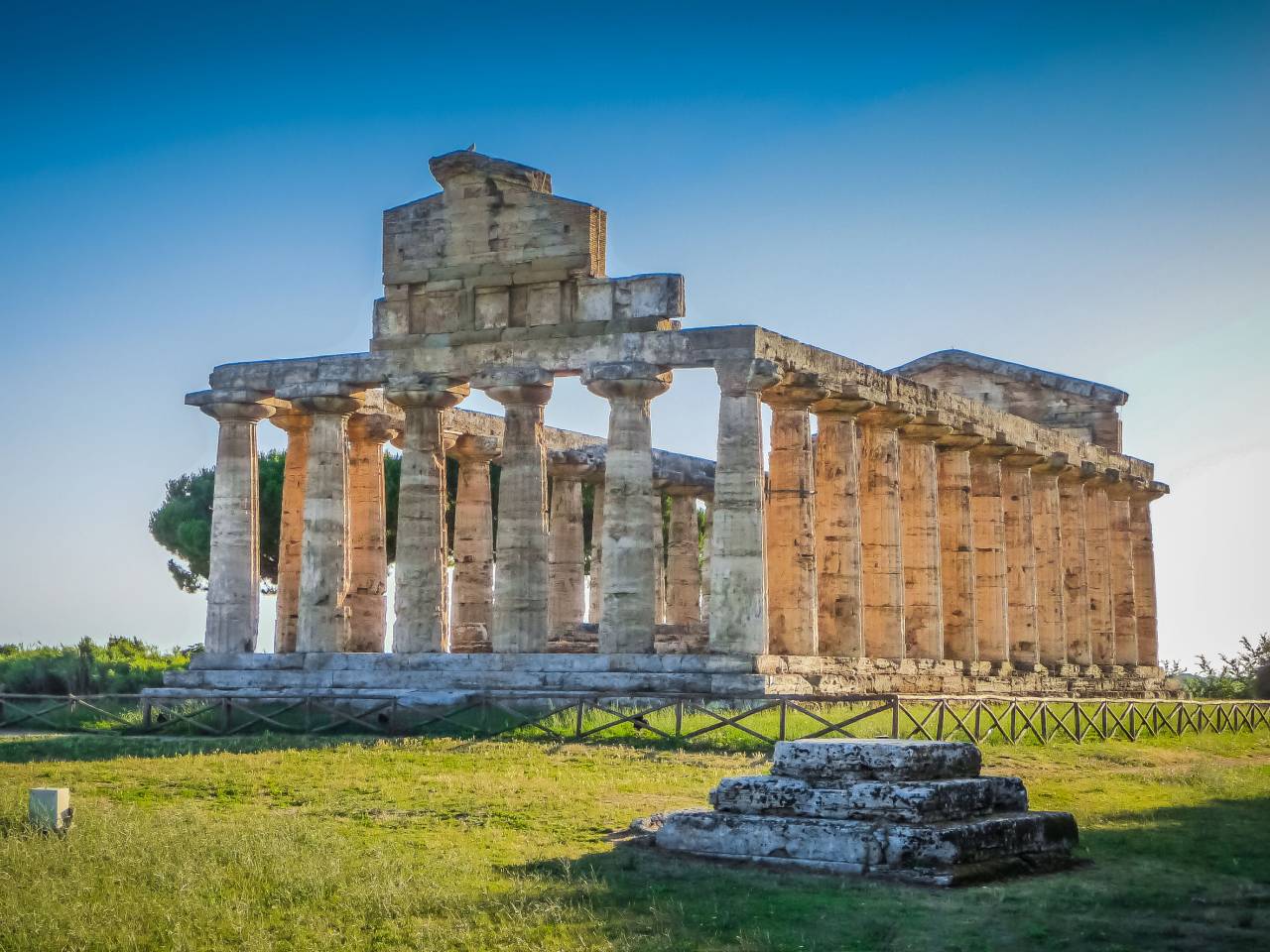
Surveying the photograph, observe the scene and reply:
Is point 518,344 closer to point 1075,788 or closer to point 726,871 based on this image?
point 1075,788

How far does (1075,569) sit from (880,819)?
34799mm

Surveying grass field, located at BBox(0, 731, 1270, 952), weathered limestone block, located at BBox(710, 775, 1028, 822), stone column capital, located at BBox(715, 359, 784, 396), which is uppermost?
stone column capital, located at BBox(715, 359, 784, 396)

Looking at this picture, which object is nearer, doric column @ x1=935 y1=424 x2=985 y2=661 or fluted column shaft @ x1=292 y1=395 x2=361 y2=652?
fluted column shaft @ x1=292 y1=395 x2=361 y2=652

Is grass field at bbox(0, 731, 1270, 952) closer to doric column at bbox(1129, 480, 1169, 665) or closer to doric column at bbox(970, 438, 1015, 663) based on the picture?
doric column at bbox(970, 438, 1015, 663)

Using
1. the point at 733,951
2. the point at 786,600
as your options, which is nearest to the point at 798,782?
the point at 733,951

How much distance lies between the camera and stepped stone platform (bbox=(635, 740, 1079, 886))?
13.6 metres

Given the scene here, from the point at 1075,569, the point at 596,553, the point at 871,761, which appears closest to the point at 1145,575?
the point at 1075,569

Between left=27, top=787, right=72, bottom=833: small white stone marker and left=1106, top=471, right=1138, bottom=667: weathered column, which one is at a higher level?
left=1106, top=471, right=1138, bottom=667: weathered column

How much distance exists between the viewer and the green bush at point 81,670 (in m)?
42.7

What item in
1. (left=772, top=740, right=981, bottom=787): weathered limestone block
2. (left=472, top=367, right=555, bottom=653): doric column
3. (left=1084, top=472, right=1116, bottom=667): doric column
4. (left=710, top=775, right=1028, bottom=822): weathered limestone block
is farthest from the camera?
(left=1084, top=472, right=1116, bottom=667): doric column

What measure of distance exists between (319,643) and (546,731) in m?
9.53

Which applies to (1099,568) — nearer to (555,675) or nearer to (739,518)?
(739,518)

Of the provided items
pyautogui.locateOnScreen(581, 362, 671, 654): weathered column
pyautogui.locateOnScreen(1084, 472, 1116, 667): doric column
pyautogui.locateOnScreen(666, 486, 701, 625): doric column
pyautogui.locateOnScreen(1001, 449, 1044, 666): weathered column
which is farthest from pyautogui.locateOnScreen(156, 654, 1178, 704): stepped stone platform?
pyautogui.locateOnScreen(666, 486, 701, 625): doric column

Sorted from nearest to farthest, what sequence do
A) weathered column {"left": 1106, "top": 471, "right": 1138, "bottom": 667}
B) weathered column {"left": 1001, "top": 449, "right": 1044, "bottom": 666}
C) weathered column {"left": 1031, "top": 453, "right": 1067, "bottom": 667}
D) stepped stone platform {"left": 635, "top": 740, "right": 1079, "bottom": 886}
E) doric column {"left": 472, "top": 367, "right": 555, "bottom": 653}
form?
stepped stone platform {"left": 635, "top": 740, "right": 1079, "bottom": 886} < doric column {"left": 472, "top": 367, "right": 555, "bottom": 653} < weathered column {"left": 1001, "top": 449, "right": 1044, "bottom": 666} < weathered column {"left": 1031, "top": 453, "right": 1067, "bottom": 667} < weathered column {"left": 1106, "top": 471, "right": 1138, "bottom": 667}
